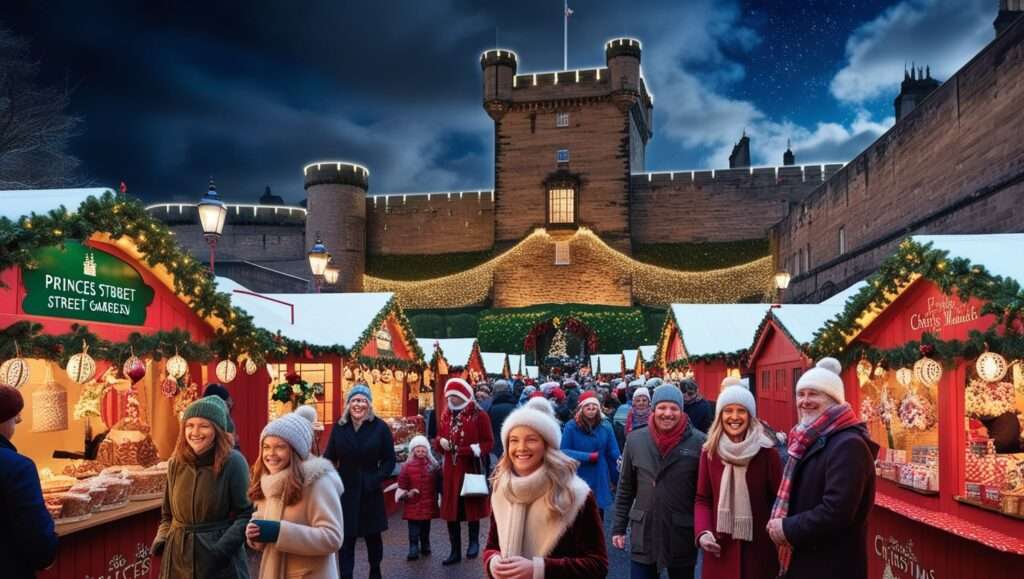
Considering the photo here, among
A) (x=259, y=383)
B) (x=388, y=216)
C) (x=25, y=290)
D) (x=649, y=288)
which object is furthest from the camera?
(x=388, y=216)

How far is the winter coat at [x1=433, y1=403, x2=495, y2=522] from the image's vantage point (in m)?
6.14

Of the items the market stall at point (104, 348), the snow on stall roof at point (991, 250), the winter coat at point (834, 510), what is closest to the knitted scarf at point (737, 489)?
the winter coat at point (834, 510)

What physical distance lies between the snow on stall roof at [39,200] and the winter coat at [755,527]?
4.00 metres

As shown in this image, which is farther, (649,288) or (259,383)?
(649,288)

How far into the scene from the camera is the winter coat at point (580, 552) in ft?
7.80

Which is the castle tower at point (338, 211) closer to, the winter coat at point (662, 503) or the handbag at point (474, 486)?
the handbag at point (474, 486)

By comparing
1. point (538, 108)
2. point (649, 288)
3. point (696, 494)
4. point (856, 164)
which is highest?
point (538, 108)

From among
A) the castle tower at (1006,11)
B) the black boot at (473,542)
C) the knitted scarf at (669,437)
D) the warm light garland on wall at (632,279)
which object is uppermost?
the castle tower at (1006,11)

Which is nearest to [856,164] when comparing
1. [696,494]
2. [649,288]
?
[649,288]

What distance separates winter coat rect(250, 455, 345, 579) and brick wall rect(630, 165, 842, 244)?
3353 centimetres

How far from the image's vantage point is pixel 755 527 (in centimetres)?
337

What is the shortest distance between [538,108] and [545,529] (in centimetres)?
3402

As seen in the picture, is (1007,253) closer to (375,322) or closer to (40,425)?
(40,425)

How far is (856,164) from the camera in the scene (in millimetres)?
21109
